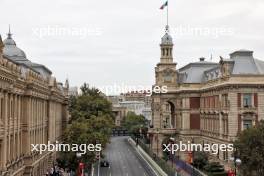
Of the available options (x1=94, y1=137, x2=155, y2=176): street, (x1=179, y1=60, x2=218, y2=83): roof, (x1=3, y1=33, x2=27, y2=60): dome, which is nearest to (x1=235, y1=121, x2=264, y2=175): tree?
(x1=94, y1=137, x2=155, y2=176): street

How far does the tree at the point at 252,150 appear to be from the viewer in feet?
160

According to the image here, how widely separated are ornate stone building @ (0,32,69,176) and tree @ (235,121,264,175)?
22519 millimetres

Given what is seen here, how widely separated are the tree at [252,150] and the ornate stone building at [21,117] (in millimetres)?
22519

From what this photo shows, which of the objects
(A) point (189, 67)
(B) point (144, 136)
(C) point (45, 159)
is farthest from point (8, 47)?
(B) point (144, 136)

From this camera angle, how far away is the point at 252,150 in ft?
161

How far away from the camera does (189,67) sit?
321 feet

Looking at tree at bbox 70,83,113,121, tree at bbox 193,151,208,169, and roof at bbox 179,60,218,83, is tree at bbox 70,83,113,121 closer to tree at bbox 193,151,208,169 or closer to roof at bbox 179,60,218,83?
Result: roof at bbox 179,60,218,83

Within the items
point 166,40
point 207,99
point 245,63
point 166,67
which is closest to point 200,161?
point 207,99

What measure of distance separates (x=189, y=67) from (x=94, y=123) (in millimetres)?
33835

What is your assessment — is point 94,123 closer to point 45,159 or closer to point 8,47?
point 45,159

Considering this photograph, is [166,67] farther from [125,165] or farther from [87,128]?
[87,128]

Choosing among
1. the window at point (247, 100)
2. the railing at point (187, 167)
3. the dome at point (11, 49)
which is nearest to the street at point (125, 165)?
the railing at point (187, 167)

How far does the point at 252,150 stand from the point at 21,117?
945 inches

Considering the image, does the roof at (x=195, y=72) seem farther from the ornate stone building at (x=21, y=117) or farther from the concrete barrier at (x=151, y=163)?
the ornate stone building at (x=21, y=117)
